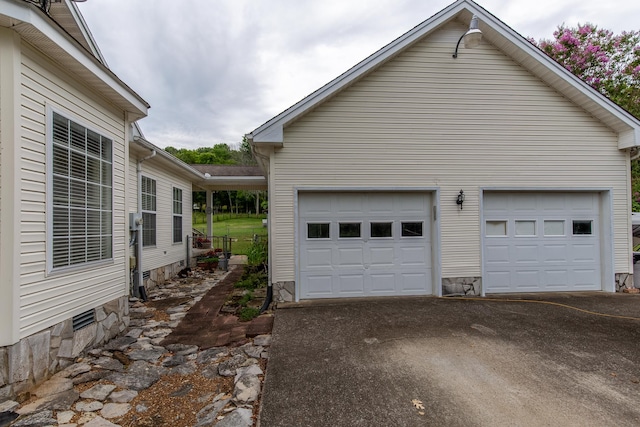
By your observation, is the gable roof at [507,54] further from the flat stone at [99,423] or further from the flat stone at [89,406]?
the flat stone at [99,423]

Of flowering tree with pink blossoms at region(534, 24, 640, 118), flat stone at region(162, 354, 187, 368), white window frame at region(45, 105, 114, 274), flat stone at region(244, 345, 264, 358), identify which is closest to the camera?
white window frame at region(45, 105, 114, 274)

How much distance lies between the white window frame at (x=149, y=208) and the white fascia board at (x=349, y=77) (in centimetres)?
389

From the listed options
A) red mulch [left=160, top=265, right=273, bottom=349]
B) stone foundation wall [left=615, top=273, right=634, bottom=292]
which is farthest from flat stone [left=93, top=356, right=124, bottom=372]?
stone foundation wall [left=615, top=273, right=634, bottom=292]

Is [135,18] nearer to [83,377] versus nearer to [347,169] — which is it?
[347,169]

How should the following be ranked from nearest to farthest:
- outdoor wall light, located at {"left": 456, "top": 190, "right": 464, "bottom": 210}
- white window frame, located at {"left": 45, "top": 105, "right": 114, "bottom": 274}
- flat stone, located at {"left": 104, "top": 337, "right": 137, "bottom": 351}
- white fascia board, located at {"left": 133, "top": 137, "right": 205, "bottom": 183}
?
white window frame, located at {"left": 45, "top": 105, "right": 114, "bottom": 274} → flat stone, located at {"left": 104, "top": 337, "right": 137, "bottom": 351} → outdoor wall light, located at {"left": 456, "top": 190, "right": 464, "bottom": 210} → white fascia board, located at {"left": 133, "top": 137, "right": 205, "bottom": 183}

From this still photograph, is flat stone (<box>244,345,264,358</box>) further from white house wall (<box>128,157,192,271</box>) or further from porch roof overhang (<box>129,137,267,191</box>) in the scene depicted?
porch roof overhang (<box>129,137,267,191</box>)

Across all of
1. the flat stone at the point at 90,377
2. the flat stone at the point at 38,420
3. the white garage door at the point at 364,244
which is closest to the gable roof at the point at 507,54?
the white garage door at the point at 364,244

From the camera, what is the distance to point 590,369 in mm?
3129

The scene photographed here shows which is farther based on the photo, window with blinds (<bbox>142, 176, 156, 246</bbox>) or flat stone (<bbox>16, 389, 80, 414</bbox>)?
window with blinds (<bbox>142, 176, 156, 246</bbox>)

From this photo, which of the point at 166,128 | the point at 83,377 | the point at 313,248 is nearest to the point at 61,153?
the point at 83,377

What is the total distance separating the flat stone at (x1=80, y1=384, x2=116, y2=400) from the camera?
9.18ft

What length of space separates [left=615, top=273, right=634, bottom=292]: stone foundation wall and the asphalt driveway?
111 centimetres

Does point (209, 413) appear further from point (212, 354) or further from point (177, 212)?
point (177, 212)

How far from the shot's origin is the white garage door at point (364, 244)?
19.0 feet
